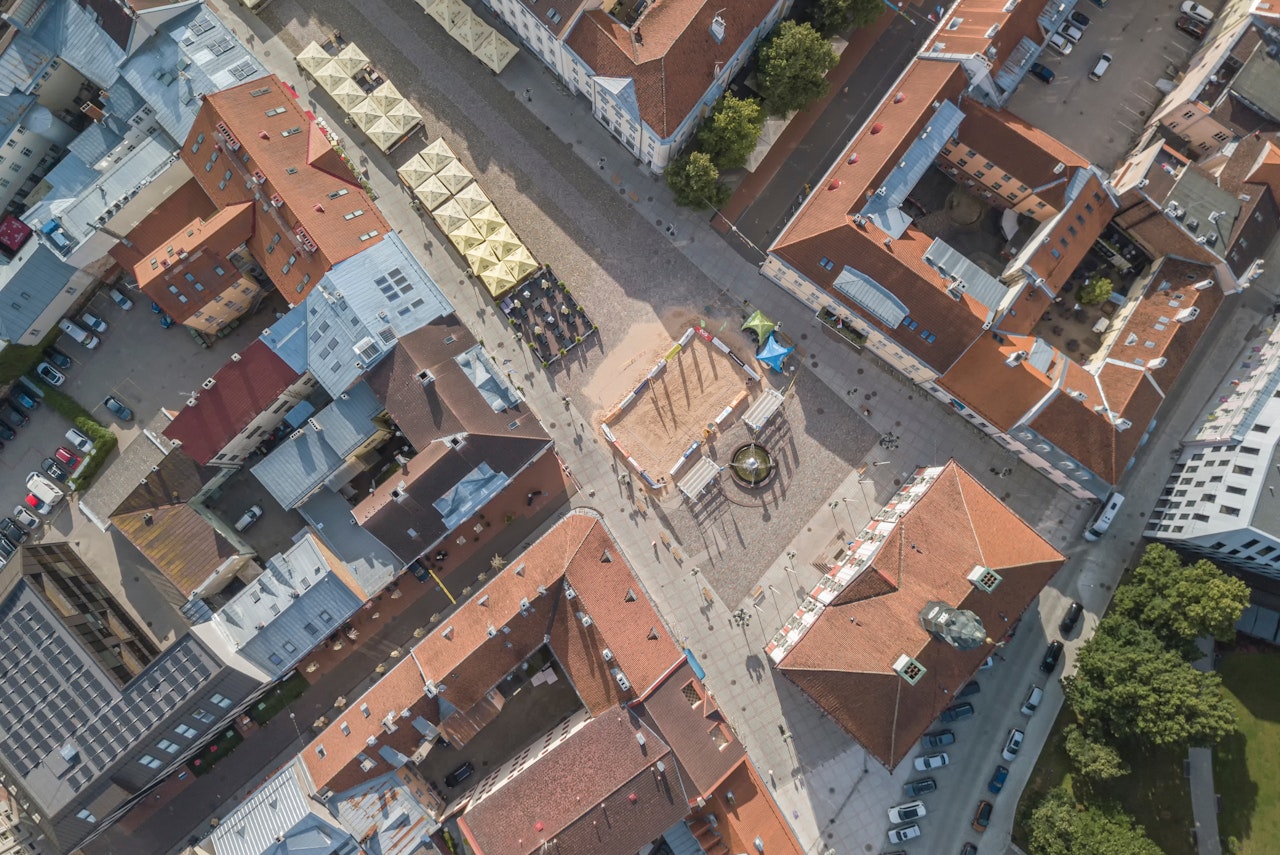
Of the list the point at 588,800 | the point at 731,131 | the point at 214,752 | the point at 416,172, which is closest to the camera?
the point at 588,800

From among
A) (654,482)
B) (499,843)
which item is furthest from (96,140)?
(499,843)

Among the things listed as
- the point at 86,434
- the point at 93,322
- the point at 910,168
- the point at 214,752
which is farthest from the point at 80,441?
the point at 910,168

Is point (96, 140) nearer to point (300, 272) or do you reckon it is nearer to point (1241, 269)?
point (300, 272)

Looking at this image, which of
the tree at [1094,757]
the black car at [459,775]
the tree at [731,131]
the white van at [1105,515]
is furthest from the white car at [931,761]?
the tree at [731,131]

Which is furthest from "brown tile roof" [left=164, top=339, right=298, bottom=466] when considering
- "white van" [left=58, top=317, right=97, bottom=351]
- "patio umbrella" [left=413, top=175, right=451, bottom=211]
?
"patio umbrella" [left=413, top=175, right=451, bottom=211]

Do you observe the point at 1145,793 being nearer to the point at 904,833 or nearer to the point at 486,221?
the point at 904,833

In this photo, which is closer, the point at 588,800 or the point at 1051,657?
the point at 588,800
